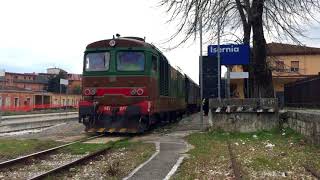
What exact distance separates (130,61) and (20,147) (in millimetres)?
6171

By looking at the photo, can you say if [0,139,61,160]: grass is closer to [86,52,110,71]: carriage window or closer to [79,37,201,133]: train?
[79,37,201,133]: train

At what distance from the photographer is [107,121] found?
19.3 metres

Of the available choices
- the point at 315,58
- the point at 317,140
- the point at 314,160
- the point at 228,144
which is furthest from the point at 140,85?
the point at 315,58

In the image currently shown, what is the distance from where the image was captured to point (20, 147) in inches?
583

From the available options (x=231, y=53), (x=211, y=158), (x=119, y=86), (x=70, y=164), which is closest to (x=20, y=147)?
(x=70, y=164)

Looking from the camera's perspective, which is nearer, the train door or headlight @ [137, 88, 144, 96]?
headlight @ [137, 88, 144, 96]

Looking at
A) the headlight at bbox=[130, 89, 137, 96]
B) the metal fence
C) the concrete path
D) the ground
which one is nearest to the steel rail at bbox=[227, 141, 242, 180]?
the ground

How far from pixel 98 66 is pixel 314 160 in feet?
34.6

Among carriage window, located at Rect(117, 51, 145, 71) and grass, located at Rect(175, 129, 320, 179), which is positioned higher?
carriage window, located at Rect(117, 51, 145, 71)

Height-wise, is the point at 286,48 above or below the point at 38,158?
above

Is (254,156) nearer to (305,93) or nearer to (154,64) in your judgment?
(154,64)

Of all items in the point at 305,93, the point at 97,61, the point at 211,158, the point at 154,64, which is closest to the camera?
the point at 211,158

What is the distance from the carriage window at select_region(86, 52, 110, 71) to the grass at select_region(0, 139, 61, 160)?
4384 mm

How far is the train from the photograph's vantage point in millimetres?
19047
